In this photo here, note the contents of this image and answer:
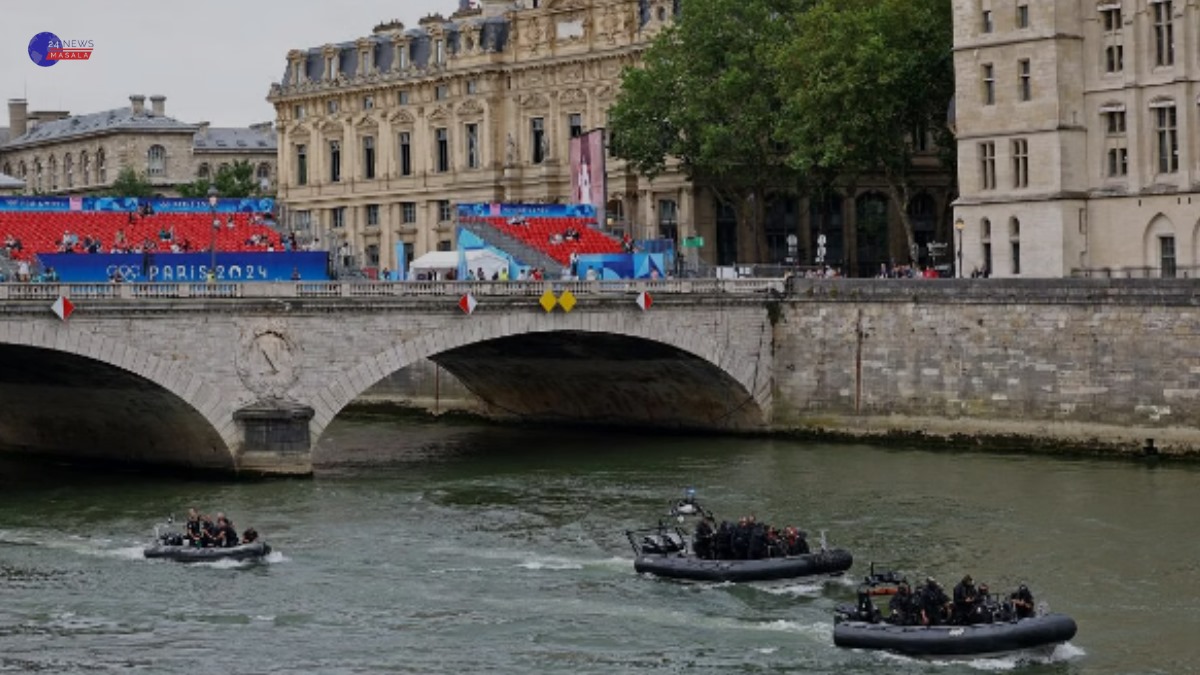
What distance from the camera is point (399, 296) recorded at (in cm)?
8369

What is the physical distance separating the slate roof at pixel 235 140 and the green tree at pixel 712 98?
71225mm

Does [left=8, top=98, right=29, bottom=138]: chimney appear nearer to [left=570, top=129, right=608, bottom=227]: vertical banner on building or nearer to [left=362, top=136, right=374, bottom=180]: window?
[left=362, top=136, right=374, bottom=180]: window

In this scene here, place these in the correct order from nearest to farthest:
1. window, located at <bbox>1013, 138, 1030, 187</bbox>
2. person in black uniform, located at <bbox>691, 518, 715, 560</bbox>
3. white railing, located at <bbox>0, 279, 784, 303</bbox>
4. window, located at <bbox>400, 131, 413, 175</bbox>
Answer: person in black uniform, located at <bbox>691, 518, 715, 560</bbox> → white railing, located at <bbox>0, 279, 784, 303</bbox> → window, located at <bbox>1013, 138, 1030, 187</bbox> → window, located at <bbox>400, 131, 413, 175</bbox>

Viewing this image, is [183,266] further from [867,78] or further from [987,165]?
[987,165]

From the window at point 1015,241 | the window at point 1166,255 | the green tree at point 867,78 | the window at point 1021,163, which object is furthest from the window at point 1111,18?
the green tree at point 867,78

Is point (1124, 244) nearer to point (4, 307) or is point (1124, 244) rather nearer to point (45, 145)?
point (4, 307)

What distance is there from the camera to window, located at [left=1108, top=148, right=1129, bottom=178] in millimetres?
95125

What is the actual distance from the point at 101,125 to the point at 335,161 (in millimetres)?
35795

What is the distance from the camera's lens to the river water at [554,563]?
179 feet

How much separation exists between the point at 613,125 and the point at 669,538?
58614 millimetres

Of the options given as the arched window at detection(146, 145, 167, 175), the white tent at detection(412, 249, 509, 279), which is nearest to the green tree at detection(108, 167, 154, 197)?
the arched window at detection(146, 145, 167, 175)

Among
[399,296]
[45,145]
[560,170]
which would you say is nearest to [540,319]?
[399,296]

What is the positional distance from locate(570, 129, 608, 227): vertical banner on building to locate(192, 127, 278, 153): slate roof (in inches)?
2922

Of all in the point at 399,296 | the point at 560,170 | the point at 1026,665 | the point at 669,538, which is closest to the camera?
the point at 1026,665
